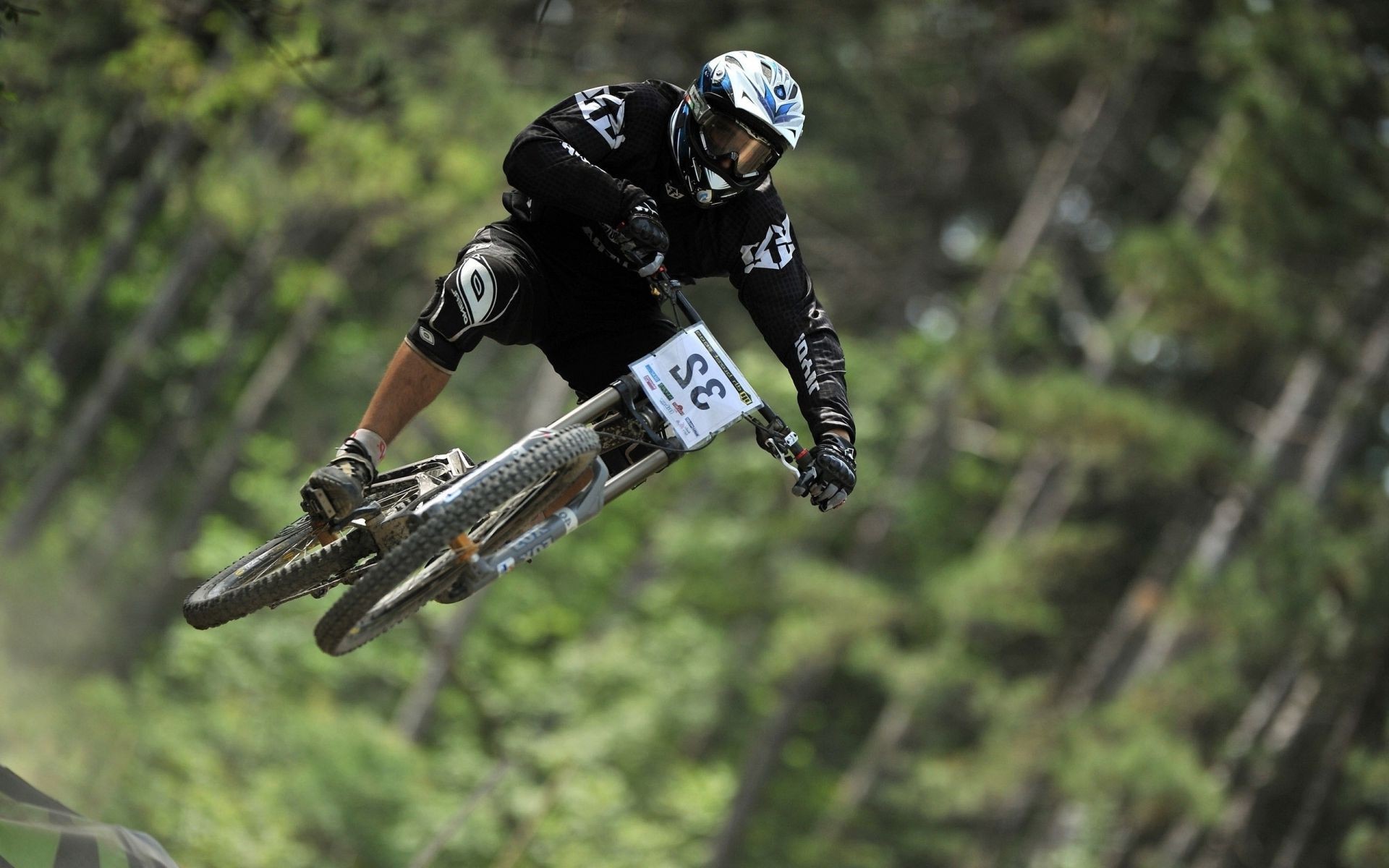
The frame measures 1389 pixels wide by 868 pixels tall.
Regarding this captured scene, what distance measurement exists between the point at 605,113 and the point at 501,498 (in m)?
1.72

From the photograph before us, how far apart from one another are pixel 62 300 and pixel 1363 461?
21722mm

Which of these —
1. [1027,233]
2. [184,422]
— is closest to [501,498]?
Answer: [1027,233]

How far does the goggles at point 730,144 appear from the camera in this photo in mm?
5344

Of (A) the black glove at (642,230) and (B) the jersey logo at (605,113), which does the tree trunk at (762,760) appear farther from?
(A) the black glove at (642,230)

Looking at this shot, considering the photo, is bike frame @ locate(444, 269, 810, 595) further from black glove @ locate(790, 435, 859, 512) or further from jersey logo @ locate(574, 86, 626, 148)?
jersey logo @ locate(574, 86, 626, 148)

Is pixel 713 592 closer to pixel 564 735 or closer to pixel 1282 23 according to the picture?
pixel 564 735

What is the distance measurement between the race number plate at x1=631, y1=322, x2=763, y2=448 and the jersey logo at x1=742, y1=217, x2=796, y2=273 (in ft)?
1.41

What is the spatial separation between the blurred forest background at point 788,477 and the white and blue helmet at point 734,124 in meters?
4.18

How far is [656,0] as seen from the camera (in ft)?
63.2

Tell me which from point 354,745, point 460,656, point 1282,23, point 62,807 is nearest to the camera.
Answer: point 62,807

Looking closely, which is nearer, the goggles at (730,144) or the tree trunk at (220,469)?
the goggles at (730,144)

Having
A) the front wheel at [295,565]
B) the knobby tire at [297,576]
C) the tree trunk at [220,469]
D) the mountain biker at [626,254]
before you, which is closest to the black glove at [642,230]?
the mountain biker at [626,254]

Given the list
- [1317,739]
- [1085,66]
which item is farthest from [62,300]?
[1317,739]

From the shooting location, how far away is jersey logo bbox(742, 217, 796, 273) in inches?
232
